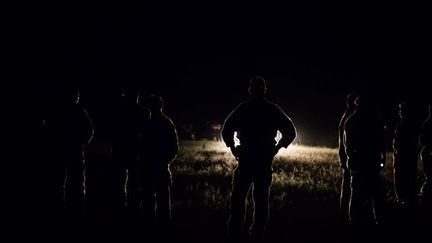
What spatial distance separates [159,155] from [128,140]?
970mm

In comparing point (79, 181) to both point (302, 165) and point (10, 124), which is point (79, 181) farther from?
point (302, 165)

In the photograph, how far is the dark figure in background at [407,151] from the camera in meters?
10.2

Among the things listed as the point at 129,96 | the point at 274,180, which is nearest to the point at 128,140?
the point at 129,96

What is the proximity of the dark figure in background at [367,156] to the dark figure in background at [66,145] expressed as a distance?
4869 millimetres

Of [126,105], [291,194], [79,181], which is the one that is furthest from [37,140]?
[291,194]

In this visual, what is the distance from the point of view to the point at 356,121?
815 centimetres

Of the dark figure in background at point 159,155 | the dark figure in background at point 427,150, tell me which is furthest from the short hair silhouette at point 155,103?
the dark figure in background at point 427,150

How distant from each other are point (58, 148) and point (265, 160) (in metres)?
4.03

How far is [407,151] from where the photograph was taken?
10367mm

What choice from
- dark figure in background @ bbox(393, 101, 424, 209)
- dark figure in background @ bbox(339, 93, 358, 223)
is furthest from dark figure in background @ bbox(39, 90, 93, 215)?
dark figure in background @ bbox(393, 101, 424, 209)

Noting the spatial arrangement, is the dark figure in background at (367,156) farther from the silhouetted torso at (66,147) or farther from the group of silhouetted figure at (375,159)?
the silhouetted torso at (66,147)

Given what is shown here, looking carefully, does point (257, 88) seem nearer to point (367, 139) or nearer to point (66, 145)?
point (367, 139)

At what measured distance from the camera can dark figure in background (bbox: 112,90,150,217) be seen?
882 cm

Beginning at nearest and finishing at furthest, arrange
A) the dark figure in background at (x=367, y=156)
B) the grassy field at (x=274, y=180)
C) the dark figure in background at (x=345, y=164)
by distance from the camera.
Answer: the dark figure in background at (x=367, y=156) < the dark figure in background at (x=345, y=164) < the grassy field at (x=274, y=180)
